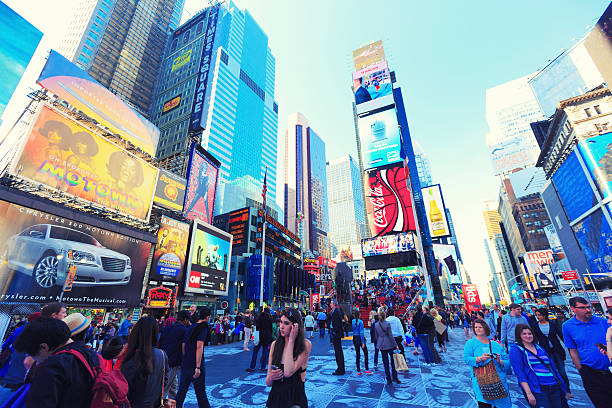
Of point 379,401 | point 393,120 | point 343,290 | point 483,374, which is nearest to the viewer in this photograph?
point 483,374

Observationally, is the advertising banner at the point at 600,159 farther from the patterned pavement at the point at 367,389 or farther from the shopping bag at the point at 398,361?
the shopping bag at the point at 398,361

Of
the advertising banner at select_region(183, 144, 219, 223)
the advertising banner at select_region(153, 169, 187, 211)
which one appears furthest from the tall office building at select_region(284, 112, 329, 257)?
the advertising banner at select_region(153, 169, 187, 211)

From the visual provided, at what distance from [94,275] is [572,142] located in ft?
221

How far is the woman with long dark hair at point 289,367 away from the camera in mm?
2996

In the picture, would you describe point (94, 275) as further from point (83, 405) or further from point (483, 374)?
point (483, 374)

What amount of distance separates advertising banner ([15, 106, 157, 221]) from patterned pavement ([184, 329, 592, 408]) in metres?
18.0

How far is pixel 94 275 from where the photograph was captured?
19.1 metres

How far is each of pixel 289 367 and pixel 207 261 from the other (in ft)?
101

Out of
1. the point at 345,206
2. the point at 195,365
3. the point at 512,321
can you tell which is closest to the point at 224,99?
the point at 195,365

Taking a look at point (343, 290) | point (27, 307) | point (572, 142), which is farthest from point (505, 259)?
point (27, 307)

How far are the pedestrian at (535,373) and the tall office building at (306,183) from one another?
132116mm

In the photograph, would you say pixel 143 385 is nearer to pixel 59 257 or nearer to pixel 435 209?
pixel 59 257

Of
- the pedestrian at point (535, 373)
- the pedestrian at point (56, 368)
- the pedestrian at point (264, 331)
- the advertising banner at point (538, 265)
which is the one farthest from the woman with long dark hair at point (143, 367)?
the advertising banner at point (538, 265)

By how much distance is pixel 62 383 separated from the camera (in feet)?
6.32
